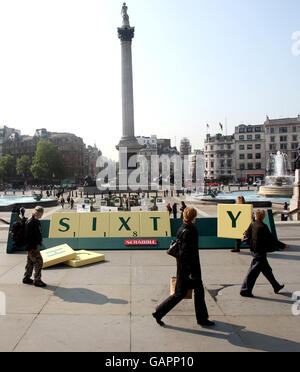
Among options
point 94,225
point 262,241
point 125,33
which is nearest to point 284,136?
point 125,33

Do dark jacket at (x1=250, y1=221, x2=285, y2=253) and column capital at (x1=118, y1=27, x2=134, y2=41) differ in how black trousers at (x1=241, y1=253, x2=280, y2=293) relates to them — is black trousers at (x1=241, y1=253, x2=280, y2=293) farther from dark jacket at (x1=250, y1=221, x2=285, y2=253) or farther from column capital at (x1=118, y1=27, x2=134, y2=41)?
column capital at (x1=118, y1=27, x2=134, y2=41)

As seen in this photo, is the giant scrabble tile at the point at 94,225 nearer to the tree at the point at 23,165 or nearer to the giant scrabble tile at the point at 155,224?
the giant scrabble tile at the point at 155,224

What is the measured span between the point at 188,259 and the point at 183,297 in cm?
61

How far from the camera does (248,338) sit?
4.95 m

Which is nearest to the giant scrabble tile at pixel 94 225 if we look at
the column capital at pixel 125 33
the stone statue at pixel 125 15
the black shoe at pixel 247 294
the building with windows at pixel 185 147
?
the black shoe at pixel 247 294

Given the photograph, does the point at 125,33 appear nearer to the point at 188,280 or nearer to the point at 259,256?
the point at 259,256

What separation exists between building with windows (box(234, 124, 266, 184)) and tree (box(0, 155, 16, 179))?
73.9 meters

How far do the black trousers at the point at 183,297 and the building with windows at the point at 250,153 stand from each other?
103537 millimetres

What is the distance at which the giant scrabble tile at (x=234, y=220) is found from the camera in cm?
1098

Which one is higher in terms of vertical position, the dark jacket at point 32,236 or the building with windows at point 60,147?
the building with windows at point 60,147

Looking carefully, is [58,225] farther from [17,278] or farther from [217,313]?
[217,313]

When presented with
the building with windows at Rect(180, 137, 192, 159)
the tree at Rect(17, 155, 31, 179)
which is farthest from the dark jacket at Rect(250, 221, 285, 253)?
the building with windows at Rect(180, 137, 192, 159)

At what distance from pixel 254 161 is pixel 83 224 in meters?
102

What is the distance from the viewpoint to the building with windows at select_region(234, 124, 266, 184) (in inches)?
4144
